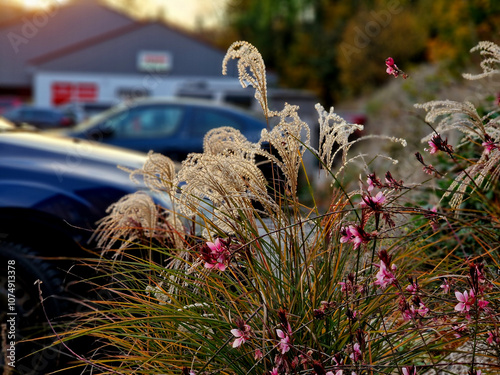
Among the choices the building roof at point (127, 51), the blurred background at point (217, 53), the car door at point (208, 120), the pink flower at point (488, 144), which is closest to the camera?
the pink flower at point (488, 144)

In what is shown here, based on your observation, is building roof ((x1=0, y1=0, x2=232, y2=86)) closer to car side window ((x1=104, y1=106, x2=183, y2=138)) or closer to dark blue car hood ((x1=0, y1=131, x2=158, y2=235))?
car side window ((x1=104, y1=106, x2=183, y2=138))

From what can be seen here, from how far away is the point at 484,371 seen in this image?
2.21 meters

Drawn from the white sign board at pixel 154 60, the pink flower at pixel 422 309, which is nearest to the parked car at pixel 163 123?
the pink flower at pixel 422 309

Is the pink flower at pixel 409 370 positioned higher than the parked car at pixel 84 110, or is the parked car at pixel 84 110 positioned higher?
the parked car at pixel 84 110

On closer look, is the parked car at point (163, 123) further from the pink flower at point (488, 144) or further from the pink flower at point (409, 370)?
the pink flower at point (409, 370)

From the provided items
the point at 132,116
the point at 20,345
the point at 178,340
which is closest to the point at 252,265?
the point at 178,340

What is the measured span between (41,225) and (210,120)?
544cm

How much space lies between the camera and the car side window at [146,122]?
29.0 ft

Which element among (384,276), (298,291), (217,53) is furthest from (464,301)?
(217,53)

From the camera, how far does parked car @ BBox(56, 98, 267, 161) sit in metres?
8.65

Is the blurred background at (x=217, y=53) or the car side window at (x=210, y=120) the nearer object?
the car side window at (x=210, y=120)

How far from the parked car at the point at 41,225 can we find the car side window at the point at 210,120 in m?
4.68

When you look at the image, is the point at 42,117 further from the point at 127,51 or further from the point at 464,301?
the point at 464,301

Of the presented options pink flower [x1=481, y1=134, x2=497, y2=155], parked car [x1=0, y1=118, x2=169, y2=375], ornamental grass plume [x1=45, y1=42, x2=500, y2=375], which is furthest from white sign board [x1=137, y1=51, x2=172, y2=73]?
pink flower [x1=481, y1=134, x2=497, y2=155]
